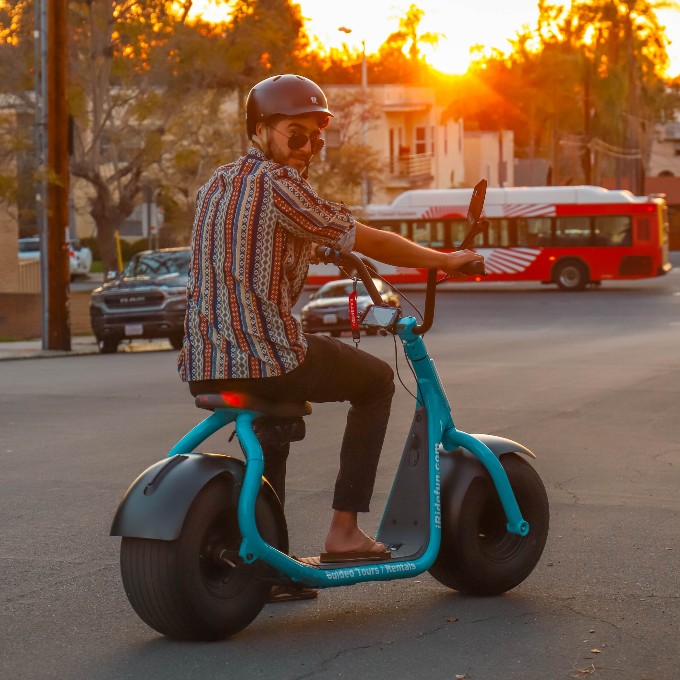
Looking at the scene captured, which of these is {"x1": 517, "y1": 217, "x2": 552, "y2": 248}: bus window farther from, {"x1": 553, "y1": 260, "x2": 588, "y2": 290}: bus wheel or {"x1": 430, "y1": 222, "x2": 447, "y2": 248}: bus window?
{"x1": 430, "y1": 222, "x2": 447, "y2": 248}: bus window

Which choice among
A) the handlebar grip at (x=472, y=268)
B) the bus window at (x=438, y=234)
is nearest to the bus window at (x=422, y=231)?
the bus window at (x=438, y=234)

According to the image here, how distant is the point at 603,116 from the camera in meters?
69.7

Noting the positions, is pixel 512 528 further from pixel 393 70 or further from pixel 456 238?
pixel 393 70

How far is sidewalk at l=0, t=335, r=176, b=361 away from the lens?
25.6m

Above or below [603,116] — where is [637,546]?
below

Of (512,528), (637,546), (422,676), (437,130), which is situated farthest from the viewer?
(437,130)

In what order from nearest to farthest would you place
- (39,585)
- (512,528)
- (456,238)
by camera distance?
(512,528) → (39,585) → (456,238)

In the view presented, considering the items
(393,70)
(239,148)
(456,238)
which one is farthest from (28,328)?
(393,70)

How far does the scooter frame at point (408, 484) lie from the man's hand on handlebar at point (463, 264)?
12 cm

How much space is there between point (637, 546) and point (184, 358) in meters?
2.88

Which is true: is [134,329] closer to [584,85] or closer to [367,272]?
[367,272]

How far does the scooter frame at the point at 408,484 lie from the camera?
212 inches

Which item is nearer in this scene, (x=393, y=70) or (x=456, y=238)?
(x=456, y=238)

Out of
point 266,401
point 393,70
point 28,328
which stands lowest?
point 28,328
